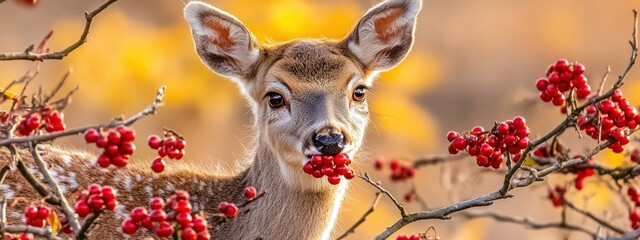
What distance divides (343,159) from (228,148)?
10096 millimetres

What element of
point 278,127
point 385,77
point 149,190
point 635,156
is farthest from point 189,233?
point 385,77

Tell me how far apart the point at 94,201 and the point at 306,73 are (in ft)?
9.83

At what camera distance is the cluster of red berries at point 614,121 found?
6.31 m

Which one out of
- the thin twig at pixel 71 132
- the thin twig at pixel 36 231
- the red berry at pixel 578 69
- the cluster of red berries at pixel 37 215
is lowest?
the thin twig at pixel 36 231

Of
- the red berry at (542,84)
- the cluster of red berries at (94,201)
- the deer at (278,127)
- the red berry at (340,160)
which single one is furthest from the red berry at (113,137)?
the red berry at (542,84)

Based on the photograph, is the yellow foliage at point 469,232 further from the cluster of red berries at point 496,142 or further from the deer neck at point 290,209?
the cluster of red berries at point 496,142

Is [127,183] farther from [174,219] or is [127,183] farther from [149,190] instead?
[174,219]

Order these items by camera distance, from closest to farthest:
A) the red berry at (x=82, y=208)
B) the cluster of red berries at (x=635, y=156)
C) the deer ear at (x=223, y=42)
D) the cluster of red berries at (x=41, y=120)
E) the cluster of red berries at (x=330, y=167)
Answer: the red berry at (x=82, y=208)
the cluster of red berries at (x=41, y=120)
the cluster of red berries at (x=330, y=167)
the cluster of red berries at (x=635, y=156)
the deer ear at (x=223, y=42)

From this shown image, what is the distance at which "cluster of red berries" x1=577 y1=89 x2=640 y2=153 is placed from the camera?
248 inches

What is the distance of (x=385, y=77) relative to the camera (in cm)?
1978

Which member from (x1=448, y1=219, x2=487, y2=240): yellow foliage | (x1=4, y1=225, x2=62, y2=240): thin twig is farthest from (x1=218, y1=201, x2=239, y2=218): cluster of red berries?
(x1=448, y1=219, x2=487, y2=240): yellow foliage

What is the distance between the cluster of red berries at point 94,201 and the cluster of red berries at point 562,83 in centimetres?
231

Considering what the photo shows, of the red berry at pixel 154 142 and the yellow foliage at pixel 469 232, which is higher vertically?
the yellow foliage at pixel 469 232

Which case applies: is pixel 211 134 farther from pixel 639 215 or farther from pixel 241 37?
pixel 639 215
